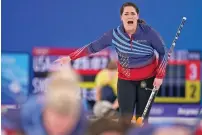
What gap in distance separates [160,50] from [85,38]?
0.30 m

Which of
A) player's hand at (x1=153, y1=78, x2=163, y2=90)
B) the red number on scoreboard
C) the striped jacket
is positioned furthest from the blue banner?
the red number on scoreboard

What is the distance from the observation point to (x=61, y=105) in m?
0.55

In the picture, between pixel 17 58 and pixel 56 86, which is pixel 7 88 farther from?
pixel 56 86

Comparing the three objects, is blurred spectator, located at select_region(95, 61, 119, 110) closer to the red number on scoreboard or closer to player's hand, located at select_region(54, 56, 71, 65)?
player's hand, located at select_region(54, 56, 71, 65)

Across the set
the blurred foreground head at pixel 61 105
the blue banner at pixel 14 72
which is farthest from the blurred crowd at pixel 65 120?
the blue banner at pixel 14 72

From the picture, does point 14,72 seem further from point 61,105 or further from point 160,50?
point 61,105

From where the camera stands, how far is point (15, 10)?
158 cm

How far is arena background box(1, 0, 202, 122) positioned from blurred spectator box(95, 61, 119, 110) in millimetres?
26

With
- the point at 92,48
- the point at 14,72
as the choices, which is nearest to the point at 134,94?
the point at 92,48

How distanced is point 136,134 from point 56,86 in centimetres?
12

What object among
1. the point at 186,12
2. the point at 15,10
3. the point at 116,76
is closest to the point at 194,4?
the point at 186,12

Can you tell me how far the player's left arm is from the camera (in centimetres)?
143

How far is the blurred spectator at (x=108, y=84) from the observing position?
147cm

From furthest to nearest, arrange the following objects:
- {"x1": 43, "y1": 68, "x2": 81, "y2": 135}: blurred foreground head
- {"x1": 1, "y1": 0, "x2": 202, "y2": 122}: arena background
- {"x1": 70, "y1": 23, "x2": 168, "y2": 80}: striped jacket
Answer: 1. {"x1": 1, "y1": 0, "x2": 202, "y2": 122}: arena background
2. {"x1": 70, "y1": 23, "x2": 168, "y2": 80}: striped jacket
3. {"x1": 43, "y1": 68, "x2": 81, "y2": 135}: blurred foreground head
